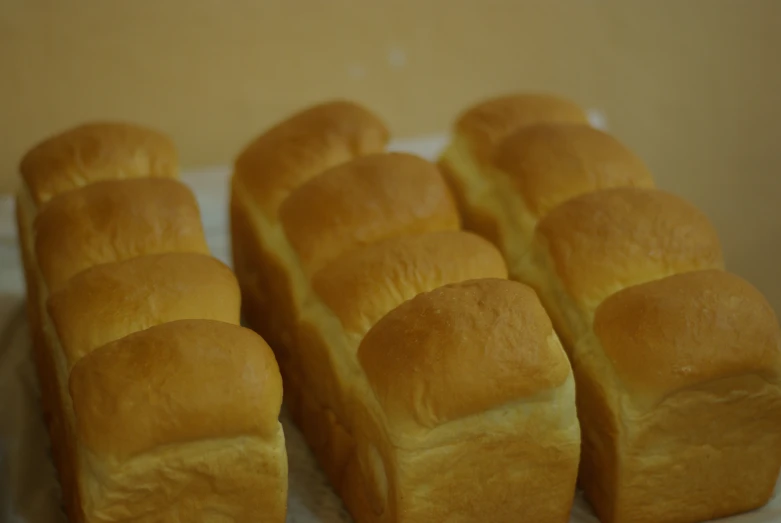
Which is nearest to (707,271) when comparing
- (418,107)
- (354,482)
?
(354,482)

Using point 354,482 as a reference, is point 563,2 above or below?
above

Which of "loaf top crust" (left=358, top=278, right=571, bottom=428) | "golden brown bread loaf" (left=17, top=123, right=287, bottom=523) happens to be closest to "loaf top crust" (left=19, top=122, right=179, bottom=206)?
"golden brown bread loaf" (left=17, top=123, right=287, bottom=523)

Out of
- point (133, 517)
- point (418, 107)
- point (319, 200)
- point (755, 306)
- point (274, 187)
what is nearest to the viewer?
point (133, 517)

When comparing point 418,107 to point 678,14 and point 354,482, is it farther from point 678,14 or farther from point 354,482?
point 354,482

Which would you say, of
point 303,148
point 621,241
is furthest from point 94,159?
point 621,241

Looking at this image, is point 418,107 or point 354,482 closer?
point 354,482

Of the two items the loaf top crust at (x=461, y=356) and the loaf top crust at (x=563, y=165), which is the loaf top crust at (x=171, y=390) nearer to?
the loaf top crust at (x=461, y=356)

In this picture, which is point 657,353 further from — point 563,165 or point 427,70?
point 427,70

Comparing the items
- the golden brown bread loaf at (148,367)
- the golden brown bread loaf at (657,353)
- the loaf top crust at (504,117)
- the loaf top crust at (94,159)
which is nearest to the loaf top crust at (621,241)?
the golden brown bread loaf at (657,353)

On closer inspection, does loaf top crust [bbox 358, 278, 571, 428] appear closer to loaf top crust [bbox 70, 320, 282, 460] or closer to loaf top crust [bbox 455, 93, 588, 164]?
loaf top crust [bbox 70, 320, 282, 460]
